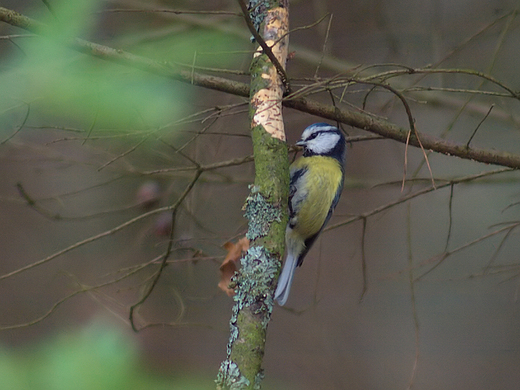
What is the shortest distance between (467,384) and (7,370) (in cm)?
430

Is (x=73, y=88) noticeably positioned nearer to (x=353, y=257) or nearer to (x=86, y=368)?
(x=86, y=368)

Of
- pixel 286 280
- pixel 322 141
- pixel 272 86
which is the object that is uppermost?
pixel 322 141

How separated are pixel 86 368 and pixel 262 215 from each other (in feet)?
3.08

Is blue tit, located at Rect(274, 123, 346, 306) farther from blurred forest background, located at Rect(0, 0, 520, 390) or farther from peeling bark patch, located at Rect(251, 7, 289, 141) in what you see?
blurred forest background, located at Rect(0, 0, 520, 390)

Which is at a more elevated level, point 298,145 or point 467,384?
point 298,145

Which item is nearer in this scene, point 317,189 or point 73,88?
point 73,88

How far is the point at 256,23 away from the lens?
78.9 inches

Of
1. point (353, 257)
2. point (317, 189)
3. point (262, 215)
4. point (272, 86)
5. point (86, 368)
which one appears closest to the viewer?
point (86, 368)

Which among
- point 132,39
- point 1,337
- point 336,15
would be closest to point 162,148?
point 132,39

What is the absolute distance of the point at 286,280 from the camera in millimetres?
2533

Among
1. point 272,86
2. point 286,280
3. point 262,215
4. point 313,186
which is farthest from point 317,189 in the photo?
point 262,215

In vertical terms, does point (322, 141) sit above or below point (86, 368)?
above

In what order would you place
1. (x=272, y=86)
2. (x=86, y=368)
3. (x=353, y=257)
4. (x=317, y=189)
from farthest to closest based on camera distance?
(x=353, y=257) → (x=317, y=189) → (x=272, y=86) → (x=86, y=368)

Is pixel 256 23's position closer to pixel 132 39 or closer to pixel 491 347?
pixel 132 39
